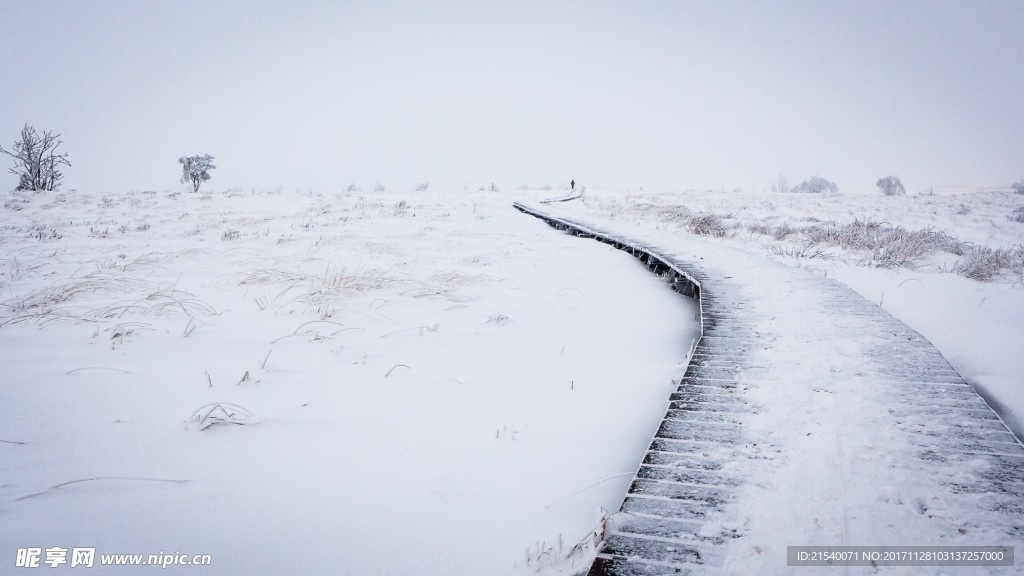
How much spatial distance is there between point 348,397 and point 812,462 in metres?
2.43

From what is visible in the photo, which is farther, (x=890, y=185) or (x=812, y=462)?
(x=890, y=185)

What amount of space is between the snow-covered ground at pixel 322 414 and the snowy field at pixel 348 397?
0.01 m

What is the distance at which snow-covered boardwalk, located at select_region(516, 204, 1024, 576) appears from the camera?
1.49 m

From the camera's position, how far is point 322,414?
8.40 feet

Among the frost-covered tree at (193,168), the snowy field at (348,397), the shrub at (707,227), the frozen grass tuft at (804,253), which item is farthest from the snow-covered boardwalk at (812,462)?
the frost-covered tree at (193,168)

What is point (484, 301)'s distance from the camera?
5227 mm

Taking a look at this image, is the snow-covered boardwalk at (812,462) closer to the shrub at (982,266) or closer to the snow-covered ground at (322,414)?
the snow-covered ground at (322,414)

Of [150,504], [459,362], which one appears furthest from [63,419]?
[459,362]

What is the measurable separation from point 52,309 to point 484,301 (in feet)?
12.6

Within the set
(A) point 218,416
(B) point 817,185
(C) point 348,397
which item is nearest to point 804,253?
(C) point 348,397

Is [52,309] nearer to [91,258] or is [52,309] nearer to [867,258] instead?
[91,258]

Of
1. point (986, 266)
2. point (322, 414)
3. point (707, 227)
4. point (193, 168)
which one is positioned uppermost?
point (193, 168)

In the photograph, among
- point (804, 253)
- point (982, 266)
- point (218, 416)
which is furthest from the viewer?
point (804, 253)

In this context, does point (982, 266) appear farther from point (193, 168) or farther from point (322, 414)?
point (193, 168)
